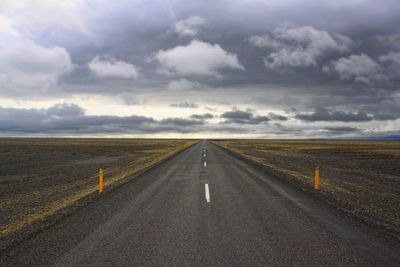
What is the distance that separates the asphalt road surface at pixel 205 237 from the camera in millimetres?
4090

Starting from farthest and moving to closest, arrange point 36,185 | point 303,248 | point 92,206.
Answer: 1. point 36,185
2. point 92,206
3. point 303,248

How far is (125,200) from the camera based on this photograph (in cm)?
811

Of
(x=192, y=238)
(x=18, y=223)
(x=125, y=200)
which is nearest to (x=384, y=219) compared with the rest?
(x=192, y=238)

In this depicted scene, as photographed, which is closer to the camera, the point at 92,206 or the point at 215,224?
the point at 215,224

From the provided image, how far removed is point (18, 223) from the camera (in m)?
6.40

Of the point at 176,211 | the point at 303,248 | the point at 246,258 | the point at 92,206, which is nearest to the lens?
the point at 246,258

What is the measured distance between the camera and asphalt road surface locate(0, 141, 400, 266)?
4.09 m

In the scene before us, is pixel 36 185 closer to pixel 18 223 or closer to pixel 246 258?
pixel 18 223

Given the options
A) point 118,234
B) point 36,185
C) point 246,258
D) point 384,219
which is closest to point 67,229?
point 118,234

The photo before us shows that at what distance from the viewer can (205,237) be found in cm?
499

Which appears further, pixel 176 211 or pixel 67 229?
pixel 176 211

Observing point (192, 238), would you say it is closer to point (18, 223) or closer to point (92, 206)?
point (92, 206)

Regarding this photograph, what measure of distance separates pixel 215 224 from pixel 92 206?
430 centimetres

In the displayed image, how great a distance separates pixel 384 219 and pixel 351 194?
3.57 m
